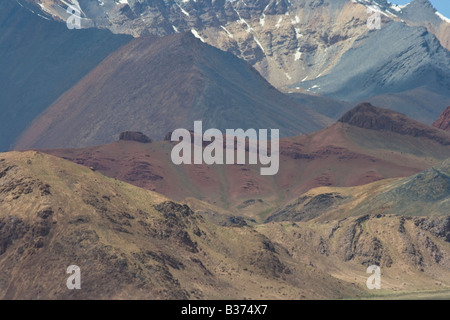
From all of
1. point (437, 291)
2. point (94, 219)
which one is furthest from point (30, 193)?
point (437, 291)

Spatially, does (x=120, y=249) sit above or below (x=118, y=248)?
below

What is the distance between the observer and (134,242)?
145500 millimetres

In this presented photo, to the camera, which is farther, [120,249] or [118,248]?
[118,248]

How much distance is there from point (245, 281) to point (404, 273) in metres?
53.2

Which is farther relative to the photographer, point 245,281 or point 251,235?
point 251,235

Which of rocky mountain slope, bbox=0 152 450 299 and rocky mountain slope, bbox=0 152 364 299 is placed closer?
rocky mountain slope, bbox=0 152 364 299

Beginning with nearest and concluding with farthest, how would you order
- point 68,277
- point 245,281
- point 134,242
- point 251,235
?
1. point 68,277
2. point 134,242
3. point 245,281
4. point 251,235

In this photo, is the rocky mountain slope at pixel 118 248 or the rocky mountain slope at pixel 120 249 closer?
the rocky mountain slope at pixel 118 248
